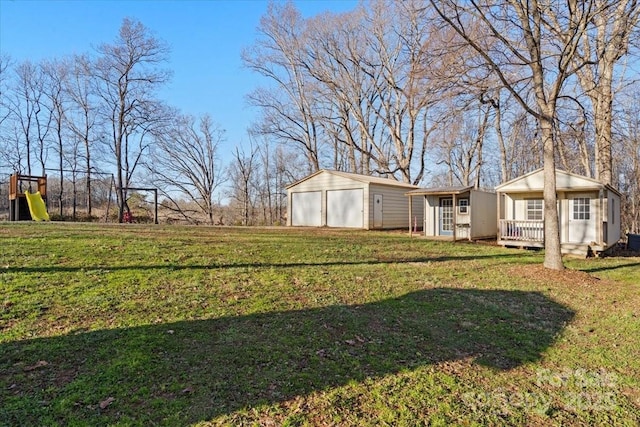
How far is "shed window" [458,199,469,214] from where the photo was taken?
14.8 metres

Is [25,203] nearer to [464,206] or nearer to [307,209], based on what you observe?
[307,209]

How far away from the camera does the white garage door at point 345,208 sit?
59.9ft

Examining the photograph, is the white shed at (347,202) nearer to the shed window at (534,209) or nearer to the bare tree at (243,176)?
the shed window at (534,209)

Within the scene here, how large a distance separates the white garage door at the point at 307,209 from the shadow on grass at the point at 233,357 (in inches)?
590

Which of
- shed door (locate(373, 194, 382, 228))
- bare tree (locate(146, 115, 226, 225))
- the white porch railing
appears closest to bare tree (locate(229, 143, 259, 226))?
bare tree (locate(146, 115, 226, 225))

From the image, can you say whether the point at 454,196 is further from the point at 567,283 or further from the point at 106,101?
the point at 106,101

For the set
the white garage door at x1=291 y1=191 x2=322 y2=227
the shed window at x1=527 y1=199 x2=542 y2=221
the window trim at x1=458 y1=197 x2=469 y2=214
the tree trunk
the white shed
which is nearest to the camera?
the tree trunk

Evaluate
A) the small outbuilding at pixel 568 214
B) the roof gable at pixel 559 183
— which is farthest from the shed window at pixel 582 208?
the roof gable at pixel 559 183

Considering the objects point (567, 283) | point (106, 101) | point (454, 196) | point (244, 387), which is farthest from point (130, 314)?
point (106, 101)

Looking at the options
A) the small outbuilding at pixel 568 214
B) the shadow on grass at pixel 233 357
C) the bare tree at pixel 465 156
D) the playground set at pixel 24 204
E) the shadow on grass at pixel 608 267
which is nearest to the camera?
the shadow on grass at pixel 233 357

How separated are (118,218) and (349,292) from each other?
2151cm

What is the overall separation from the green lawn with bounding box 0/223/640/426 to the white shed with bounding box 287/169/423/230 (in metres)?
11.2

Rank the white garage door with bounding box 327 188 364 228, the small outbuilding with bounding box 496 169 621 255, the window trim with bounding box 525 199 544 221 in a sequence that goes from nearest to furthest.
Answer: the small outbuilding with bounding box 496 169 621 255, the window trim with bounding box 525 199 544 221, the white garage door with bounding box 327 188 364 228

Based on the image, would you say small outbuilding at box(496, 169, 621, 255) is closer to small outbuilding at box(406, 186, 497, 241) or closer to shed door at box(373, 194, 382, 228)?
small outbuilding at box(406, 186, 497, 241)
